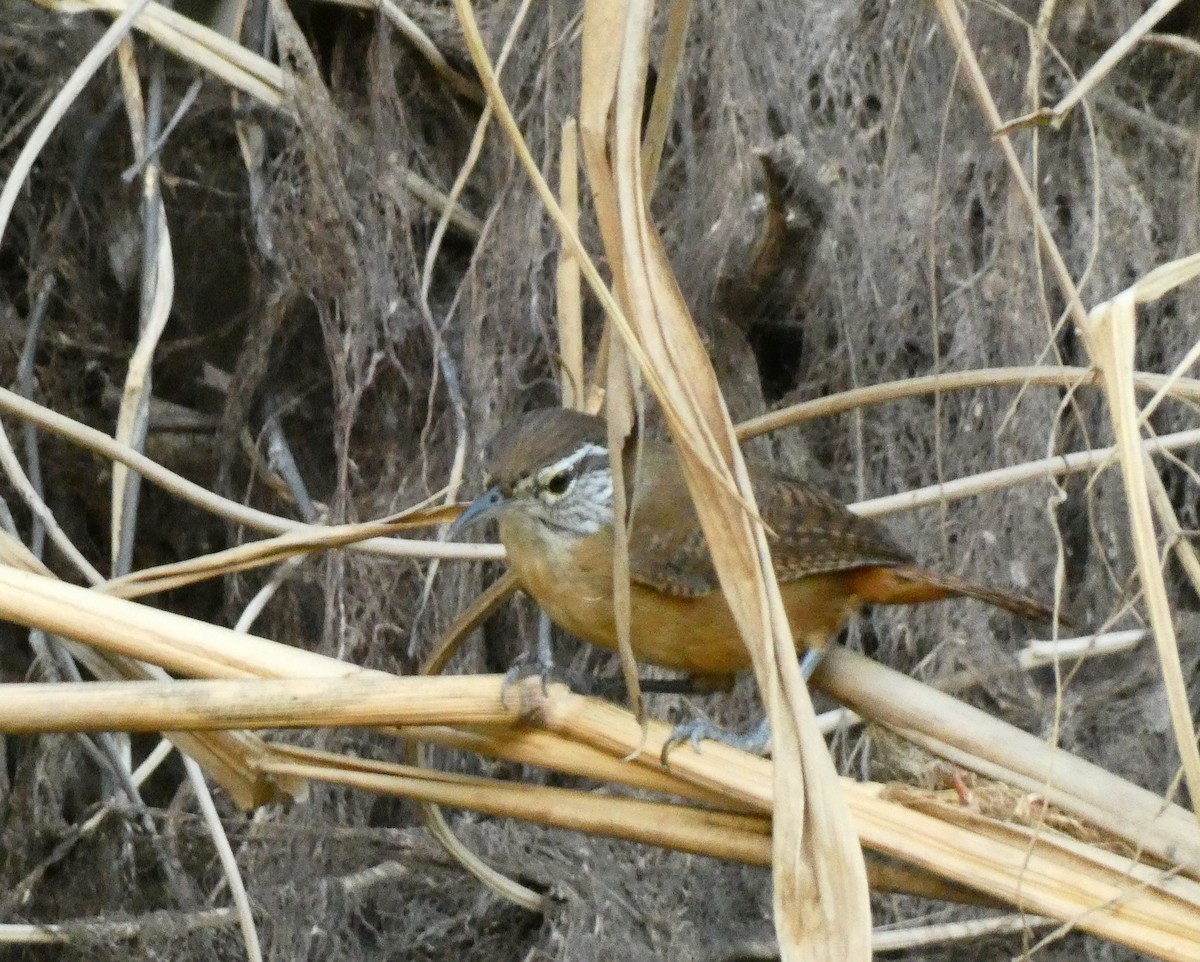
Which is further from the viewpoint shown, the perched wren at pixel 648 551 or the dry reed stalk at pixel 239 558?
the perched wren at pixel 648 551

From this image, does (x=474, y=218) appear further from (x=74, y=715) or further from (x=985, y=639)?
(x=74, y=715)

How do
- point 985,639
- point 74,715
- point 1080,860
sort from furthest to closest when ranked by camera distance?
point 985,639, point 1080,860, point 74,715

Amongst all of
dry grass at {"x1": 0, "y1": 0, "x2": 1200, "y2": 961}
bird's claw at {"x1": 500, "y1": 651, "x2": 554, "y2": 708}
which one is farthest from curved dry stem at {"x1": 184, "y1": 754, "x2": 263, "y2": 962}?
bird's claw at {"x1": 500, "y1": 651, "x2": 554, "y2": 708}

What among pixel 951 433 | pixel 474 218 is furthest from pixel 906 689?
pixel 474 218

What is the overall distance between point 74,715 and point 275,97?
1890 millimetres

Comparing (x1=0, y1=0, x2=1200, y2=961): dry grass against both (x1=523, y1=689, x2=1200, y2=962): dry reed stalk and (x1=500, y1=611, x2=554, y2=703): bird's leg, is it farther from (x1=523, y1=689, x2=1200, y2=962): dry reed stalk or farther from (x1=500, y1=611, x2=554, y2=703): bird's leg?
(x1=523, y1=689, x2=1200, y2=962): dry reed stalk

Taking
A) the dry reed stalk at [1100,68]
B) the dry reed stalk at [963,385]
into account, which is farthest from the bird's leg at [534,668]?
the dry reed stalk at [1100,68]

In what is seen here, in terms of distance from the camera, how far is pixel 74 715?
1503 millimetres

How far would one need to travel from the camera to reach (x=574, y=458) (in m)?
2.24

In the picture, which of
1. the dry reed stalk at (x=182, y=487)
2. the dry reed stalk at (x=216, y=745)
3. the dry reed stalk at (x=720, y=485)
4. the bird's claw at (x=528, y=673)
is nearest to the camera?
the dry reed stalk at (x=720, y=485)

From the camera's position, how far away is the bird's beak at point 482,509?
7.02 ft

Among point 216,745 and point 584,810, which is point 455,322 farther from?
point 584,810

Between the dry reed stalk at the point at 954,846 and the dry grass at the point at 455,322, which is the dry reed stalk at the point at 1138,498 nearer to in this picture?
the dry reed stalk at the point at 954,846

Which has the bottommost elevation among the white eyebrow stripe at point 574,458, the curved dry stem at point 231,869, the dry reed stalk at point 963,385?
the curved dry stem at point 231,869
